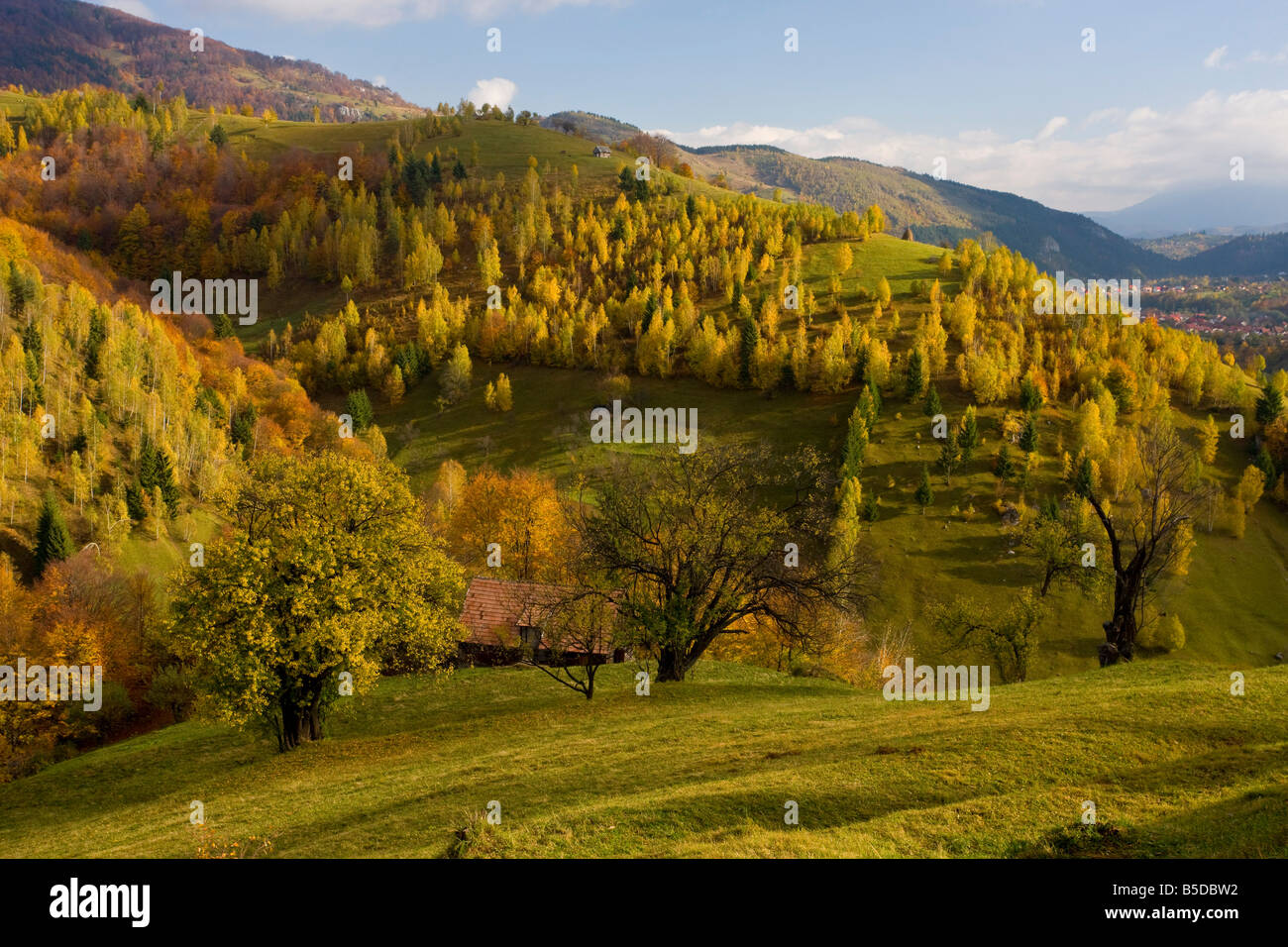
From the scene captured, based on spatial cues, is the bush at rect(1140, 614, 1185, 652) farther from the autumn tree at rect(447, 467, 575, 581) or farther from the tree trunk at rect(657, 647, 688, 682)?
the tree trunk at rect(657, 647, 688, 682)

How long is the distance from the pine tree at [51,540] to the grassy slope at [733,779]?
201ft

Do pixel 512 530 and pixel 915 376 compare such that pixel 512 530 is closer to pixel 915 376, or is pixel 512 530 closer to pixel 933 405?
pixel 933 405

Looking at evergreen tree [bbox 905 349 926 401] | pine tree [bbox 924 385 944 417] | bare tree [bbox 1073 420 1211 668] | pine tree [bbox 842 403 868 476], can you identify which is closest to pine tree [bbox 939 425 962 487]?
pine tree [bbox 924 385 944 417]

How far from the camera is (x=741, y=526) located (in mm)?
Answer: 37625

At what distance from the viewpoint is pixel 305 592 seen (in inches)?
1218

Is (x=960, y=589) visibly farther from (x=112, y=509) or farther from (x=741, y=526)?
(x=112, y=509)

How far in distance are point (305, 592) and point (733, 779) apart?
20579mm

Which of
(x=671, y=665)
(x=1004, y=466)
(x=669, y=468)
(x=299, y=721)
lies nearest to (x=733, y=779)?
(x=671, y=665)

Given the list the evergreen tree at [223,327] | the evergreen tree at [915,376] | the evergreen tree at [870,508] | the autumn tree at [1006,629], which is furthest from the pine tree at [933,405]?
the evergreen tree at [223,327]

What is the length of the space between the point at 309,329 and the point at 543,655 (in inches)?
6091

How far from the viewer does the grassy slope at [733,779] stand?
1539 cm

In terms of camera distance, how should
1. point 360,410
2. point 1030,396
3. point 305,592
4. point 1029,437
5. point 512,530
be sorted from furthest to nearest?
point 360,410
point 1030,396
point 1029,437
point 512,530
point 305,592

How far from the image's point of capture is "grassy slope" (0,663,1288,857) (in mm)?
15391
